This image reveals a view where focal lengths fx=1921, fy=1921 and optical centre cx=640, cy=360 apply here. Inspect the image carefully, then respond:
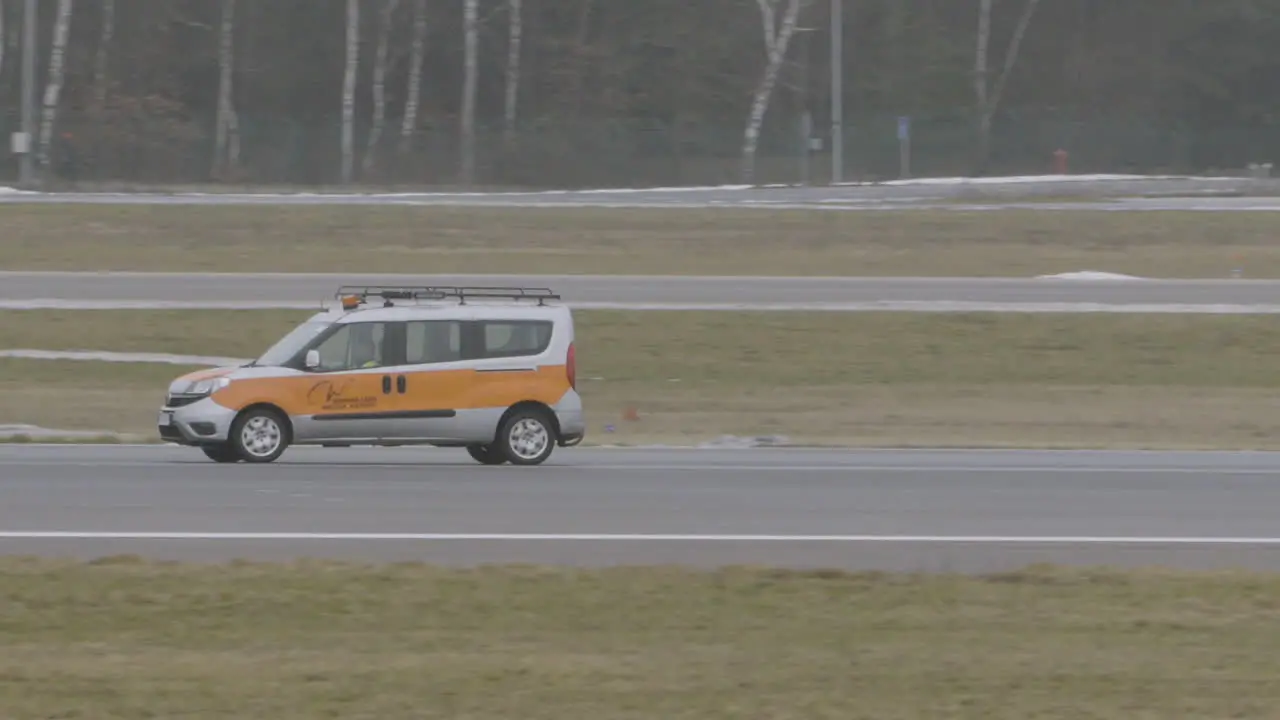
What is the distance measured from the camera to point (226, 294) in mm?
31578

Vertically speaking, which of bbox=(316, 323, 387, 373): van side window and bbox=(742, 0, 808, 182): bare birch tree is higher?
bbox=(742, 0, 808, 182): bare birch tree

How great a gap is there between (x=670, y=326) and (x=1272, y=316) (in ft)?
31.4

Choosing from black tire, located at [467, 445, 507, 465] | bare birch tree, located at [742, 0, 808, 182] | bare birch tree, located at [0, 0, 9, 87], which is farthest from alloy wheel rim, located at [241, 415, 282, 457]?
bare birch tree, located at [0, 0, 9, 87]

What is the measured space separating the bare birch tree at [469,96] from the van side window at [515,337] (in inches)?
1629

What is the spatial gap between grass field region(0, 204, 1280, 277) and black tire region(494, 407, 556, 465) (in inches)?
717

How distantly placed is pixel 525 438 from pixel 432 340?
4.22 ft

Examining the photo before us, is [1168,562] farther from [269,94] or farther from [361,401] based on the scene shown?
[269,94]

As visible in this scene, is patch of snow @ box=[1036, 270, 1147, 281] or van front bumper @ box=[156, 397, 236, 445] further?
patch of snow @ box=[1036, 270, 1147, 281]

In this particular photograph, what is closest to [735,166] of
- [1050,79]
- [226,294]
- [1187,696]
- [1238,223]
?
[1050,79]

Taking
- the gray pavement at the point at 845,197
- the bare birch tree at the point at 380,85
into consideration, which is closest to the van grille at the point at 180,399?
the gray pavement at the point at 845,197

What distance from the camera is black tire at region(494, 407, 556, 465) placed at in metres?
17.0

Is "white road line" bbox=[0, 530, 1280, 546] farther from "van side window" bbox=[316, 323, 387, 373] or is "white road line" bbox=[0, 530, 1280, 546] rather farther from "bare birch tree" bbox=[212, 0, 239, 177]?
"bare birch tree" bbox=[212, 0, 239, 177]

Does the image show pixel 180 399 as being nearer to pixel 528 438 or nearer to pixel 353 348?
pixel 353 348

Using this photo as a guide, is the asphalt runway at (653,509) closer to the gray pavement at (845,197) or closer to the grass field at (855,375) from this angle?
the grass field at (855,375)
